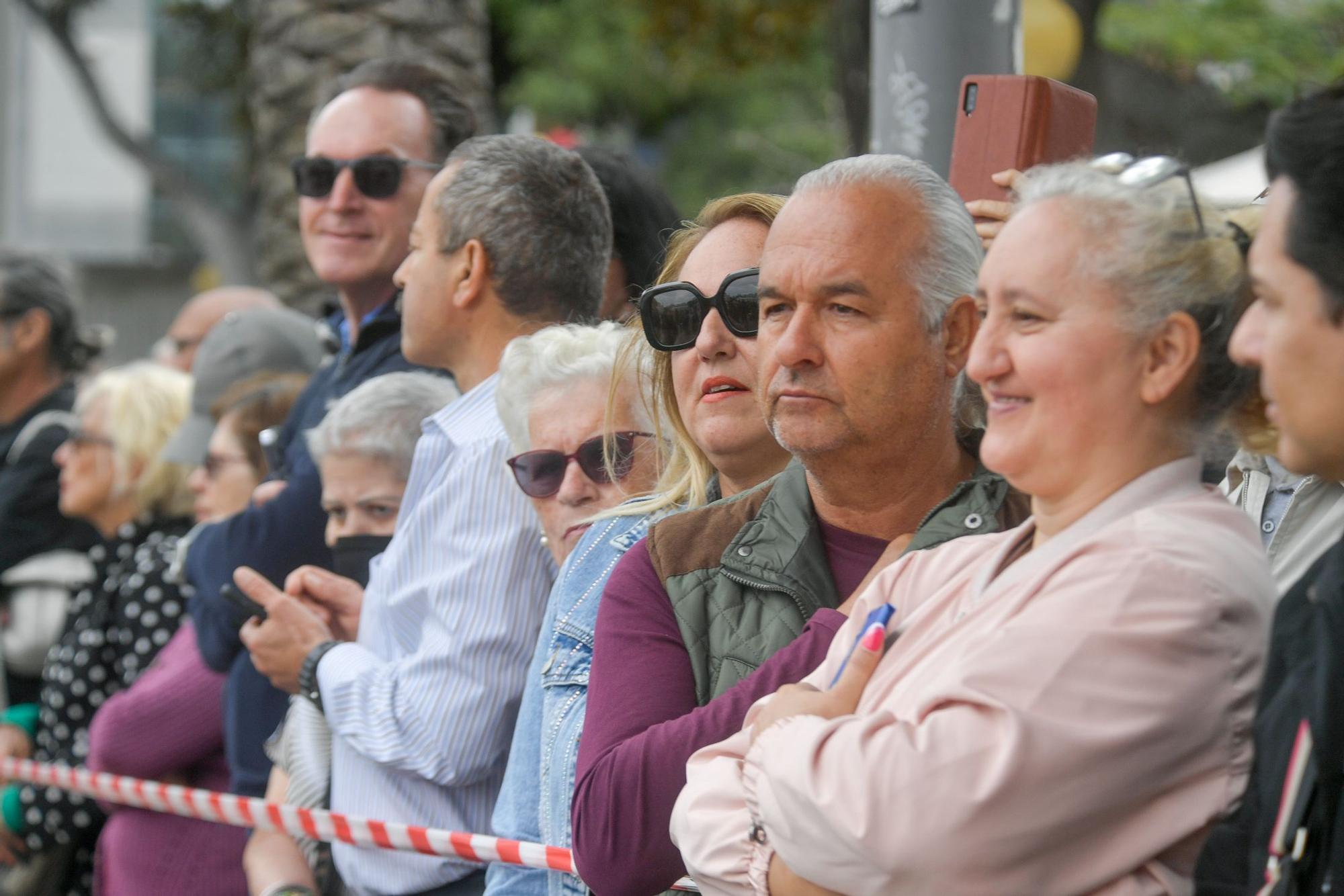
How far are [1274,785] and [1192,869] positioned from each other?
0.18 meters

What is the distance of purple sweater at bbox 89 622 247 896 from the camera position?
4766 mm

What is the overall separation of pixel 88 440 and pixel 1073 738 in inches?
185

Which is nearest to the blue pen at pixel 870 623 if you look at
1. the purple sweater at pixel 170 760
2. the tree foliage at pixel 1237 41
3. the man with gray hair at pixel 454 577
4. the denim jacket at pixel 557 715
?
the denim jacket at pixel 557 715

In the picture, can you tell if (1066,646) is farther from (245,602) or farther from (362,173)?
(362,173)

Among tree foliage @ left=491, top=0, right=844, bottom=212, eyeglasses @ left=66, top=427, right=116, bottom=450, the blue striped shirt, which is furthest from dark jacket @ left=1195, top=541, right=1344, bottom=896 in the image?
tree foliage @ left=491, top=0, right=844, bottom=212

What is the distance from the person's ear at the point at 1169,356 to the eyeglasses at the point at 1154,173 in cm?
13

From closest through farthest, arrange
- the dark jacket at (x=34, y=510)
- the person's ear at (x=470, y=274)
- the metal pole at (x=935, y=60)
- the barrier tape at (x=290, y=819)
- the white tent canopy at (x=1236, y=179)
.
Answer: the barrier tape at (x=290, y=819) → the metal pole at (x=935, y=60) → the person's ear at (x=470, y=274) → the dark jacket at (x=34, y=510) → the white tent canopy at (x=1236, y=179)

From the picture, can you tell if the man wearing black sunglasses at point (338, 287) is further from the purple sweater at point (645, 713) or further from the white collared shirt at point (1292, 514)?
the white collared shirt at point (1292, 514)

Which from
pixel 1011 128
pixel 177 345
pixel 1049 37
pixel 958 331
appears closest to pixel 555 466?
pixel 958 331

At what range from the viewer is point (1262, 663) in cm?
195

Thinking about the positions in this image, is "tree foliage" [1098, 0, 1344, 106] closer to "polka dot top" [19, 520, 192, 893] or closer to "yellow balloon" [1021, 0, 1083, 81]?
"yellow balloon" [1021, 0, 1083, 81]

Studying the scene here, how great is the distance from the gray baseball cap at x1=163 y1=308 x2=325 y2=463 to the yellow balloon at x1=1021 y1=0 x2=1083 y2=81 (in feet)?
12.5

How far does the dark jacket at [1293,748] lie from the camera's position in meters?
1.80

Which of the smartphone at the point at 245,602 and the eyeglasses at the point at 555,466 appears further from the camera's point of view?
the smartphone at the point at 245,602
